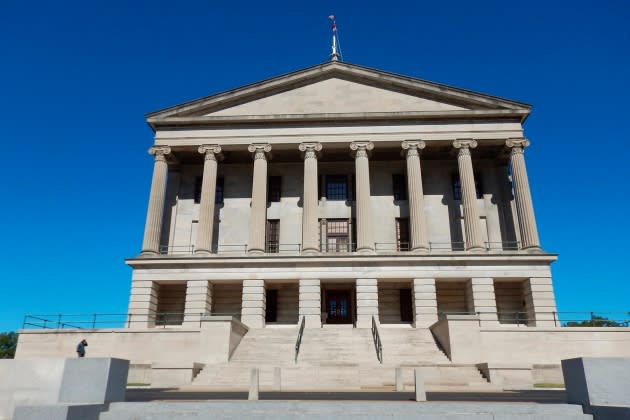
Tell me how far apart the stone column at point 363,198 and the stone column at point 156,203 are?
557 inches

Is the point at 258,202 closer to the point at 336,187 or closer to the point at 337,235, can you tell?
the point at 337,235

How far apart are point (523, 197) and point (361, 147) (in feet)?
39.2

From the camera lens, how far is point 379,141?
35.3 metres

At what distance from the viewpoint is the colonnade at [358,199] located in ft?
107

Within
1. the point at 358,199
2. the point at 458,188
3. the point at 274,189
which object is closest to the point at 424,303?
the point at 358,199

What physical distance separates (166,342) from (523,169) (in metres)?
26.4

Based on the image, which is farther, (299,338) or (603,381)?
(299,338)

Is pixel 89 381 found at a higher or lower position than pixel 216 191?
lower

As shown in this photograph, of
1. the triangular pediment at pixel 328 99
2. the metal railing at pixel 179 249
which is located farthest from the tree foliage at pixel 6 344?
the triangular pediment at pixel 328 99

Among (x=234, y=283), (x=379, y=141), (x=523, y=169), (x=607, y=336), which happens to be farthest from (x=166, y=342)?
(x=523, y=169)

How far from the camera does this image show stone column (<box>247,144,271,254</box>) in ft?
108

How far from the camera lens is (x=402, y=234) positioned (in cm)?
3650

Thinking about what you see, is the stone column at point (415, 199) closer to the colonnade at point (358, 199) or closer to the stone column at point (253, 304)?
the colonnade at point (358, 199)

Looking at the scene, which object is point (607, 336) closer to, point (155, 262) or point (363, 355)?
point (363, 355)
